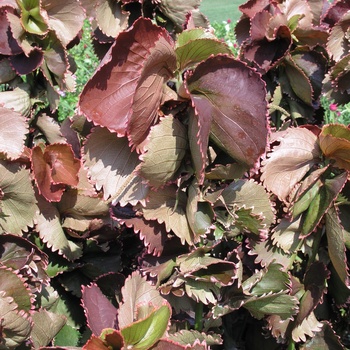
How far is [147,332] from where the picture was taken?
0.86m

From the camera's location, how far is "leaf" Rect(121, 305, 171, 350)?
2.77ft

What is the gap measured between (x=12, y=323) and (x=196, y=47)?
517 millimetres

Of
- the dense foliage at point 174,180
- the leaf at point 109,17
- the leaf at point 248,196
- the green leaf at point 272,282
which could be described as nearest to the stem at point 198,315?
the dense foliage at point 174,180

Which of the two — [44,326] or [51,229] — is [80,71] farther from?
[44,326]

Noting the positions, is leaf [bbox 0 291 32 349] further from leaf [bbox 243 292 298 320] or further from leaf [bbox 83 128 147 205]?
leaf [bbox 243 292 298 320]

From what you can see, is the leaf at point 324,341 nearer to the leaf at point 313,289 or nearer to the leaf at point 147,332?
the leaf at point 313,289

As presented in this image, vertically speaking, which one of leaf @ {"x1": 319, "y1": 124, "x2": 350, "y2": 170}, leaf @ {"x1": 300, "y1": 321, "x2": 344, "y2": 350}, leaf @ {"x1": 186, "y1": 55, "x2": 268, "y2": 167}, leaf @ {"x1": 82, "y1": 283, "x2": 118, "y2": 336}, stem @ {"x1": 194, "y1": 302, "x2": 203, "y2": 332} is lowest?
leaf @ {"x1": 300, "y1": 321, "x2": 344, "y2": 350}

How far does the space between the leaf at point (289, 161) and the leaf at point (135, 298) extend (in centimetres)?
30

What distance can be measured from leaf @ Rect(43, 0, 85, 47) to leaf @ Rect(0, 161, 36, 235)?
1.24 ft

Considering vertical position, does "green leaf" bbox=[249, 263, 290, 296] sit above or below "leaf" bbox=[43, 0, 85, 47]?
below

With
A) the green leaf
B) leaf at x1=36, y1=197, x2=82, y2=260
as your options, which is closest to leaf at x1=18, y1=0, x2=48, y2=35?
leaf at x1=36, y1=197, x2=82, y2=260

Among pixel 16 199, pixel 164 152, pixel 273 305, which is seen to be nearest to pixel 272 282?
pixel 273 305

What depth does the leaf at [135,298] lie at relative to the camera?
0.92 m

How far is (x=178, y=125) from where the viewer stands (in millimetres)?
910
